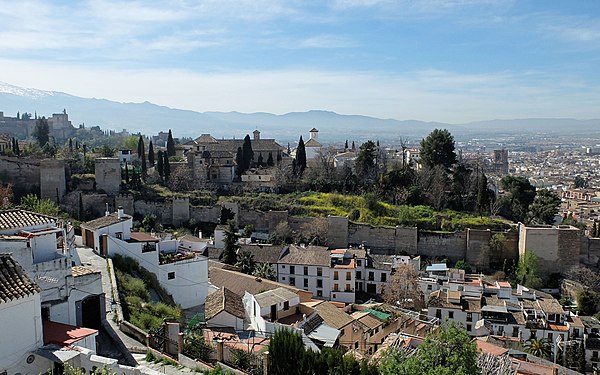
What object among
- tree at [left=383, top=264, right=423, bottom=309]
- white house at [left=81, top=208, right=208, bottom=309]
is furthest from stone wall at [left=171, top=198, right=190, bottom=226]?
white house at [left=81, top=208, right=208, bottom=309]

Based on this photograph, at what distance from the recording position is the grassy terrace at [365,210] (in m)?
25.4

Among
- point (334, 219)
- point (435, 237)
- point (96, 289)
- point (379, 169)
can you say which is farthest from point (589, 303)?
point (96, 289)

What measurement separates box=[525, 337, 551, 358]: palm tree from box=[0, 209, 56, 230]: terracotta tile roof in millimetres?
14115

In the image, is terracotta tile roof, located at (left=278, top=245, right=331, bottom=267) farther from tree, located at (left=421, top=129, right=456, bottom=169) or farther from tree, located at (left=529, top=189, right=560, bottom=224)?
tree, located at (left=529, top=189, right=560, bottom=224)

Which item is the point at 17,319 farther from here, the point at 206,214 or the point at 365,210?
the point at 365,210

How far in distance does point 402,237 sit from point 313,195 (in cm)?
596

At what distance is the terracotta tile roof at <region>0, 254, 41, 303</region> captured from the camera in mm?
6180

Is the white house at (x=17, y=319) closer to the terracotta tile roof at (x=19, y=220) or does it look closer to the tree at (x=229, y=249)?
the terracotta tile roof at (x=19, y=220)

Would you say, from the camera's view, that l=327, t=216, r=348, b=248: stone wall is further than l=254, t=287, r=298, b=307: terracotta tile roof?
Yes

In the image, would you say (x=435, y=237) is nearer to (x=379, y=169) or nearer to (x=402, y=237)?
(x=402, y=237)

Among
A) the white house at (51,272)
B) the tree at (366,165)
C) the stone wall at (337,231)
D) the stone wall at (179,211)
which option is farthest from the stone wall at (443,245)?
the white house at (51,272)

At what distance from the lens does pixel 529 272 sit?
22.8 meters

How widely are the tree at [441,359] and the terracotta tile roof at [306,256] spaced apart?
547 inches

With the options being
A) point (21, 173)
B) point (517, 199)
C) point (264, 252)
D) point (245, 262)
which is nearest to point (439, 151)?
Answer: point (517, 199)
